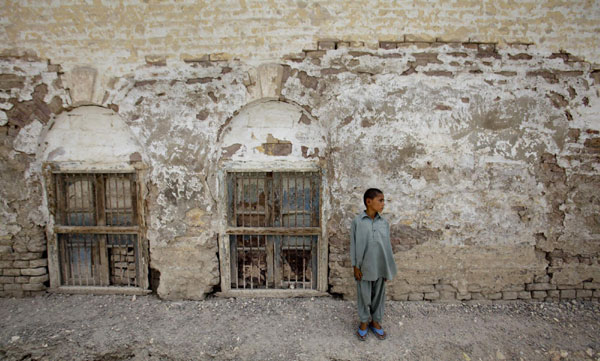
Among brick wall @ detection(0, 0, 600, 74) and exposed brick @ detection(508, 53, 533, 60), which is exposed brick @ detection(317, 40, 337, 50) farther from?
exposed brick @ detection(508, 53, 533, 60)

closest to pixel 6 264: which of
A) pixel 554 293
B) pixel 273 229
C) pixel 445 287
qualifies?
pixel 273 229

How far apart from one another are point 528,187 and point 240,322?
3663mm

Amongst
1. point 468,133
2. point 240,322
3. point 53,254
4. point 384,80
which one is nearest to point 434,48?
point 384,80

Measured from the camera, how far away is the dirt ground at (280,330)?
10.3 feet

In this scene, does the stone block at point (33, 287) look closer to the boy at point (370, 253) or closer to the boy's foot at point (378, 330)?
the boy at point (370, 253)

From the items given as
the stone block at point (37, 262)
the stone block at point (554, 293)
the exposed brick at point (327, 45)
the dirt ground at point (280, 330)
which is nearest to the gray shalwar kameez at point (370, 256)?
the dirt ground at point (280, 330)

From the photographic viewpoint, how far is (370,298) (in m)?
3.26

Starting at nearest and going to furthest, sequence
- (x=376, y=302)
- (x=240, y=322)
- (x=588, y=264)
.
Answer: (x=376, y=302) < (x=240, y=322) < (x=588, y=264)

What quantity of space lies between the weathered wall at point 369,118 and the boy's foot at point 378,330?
625mm

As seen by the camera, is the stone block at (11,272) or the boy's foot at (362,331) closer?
the boy's foot at (362,331)

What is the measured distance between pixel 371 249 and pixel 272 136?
1727 millimetres

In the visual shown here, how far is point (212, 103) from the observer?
3.71 m

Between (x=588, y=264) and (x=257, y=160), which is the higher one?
(x=257, y=160)

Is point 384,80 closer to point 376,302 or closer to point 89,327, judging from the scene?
point 376,302
